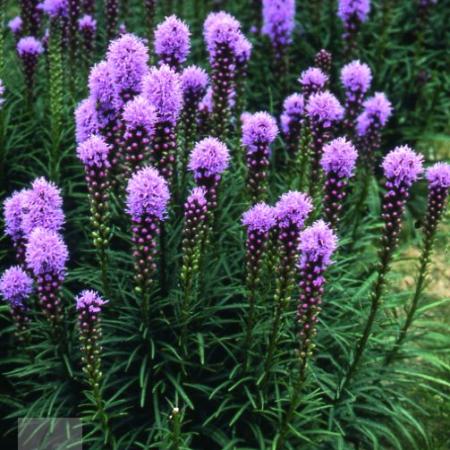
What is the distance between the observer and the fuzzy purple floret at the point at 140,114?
11.5ft

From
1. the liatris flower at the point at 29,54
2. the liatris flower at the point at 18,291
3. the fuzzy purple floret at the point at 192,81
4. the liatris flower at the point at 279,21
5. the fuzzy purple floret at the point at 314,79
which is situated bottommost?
the liatris flower at the point at 18,291

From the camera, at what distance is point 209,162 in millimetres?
3584

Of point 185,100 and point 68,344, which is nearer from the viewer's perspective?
point 68,344

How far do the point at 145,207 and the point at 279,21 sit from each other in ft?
10.9

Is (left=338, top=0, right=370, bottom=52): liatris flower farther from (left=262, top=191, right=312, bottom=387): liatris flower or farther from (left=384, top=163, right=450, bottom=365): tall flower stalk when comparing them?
(left=262, top=191, right=312, bottom=387): liatris flower

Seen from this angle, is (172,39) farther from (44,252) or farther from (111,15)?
(111,15)

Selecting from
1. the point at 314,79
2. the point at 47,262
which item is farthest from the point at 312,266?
the point at 314,79

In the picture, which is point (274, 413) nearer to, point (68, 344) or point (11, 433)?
point (68, 344)

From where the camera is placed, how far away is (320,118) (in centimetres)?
427

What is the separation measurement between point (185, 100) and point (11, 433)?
2298mm

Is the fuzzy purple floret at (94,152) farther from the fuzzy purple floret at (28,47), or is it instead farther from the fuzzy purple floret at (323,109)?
the fuzzy purple floret at (28,47)

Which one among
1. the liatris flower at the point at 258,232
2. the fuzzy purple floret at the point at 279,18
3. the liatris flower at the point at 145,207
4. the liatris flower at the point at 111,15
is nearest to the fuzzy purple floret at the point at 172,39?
the liatris flower at the point at 145,207

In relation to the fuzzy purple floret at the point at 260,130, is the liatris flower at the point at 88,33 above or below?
above

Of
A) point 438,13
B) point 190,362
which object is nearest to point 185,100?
point 190,362
